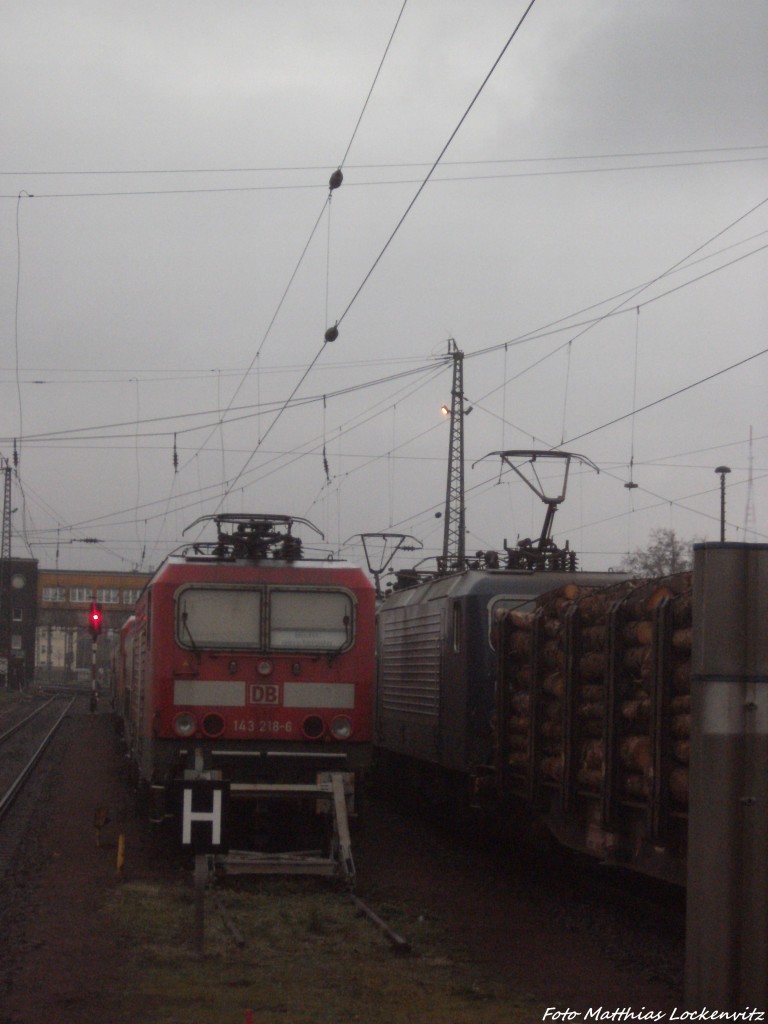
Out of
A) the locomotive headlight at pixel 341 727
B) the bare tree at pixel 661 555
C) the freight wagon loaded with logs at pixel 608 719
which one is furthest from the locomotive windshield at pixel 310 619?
the bare tree at pixel 661 555

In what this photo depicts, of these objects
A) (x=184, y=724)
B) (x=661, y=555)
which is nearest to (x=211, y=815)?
(x=184, y=724)

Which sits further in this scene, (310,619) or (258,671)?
(310,619)

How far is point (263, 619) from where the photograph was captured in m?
12.8

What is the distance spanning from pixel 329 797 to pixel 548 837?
2.08m

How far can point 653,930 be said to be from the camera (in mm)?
9984

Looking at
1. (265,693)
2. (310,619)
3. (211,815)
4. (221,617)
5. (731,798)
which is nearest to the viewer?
(731,798)

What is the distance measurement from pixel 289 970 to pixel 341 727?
4.67 meters

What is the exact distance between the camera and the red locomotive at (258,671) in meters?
12.5

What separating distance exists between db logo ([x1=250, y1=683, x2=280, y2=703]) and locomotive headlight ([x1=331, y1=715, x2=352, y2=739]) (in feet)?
1.99

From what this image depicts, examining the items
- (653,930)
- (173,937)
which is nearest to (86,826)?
(173,937)

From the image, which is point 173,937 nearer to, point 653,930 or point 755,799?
point 653,930

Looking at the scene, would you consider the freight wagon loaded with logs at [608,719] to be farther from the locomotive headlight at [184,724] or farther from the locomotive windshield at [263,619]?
the locomotive headlight at [184,724]

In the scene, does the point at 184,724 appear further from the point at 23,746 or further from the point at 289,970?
the point at 23,746

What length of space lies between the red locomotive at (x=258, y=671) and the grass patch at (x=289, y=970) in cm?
194
